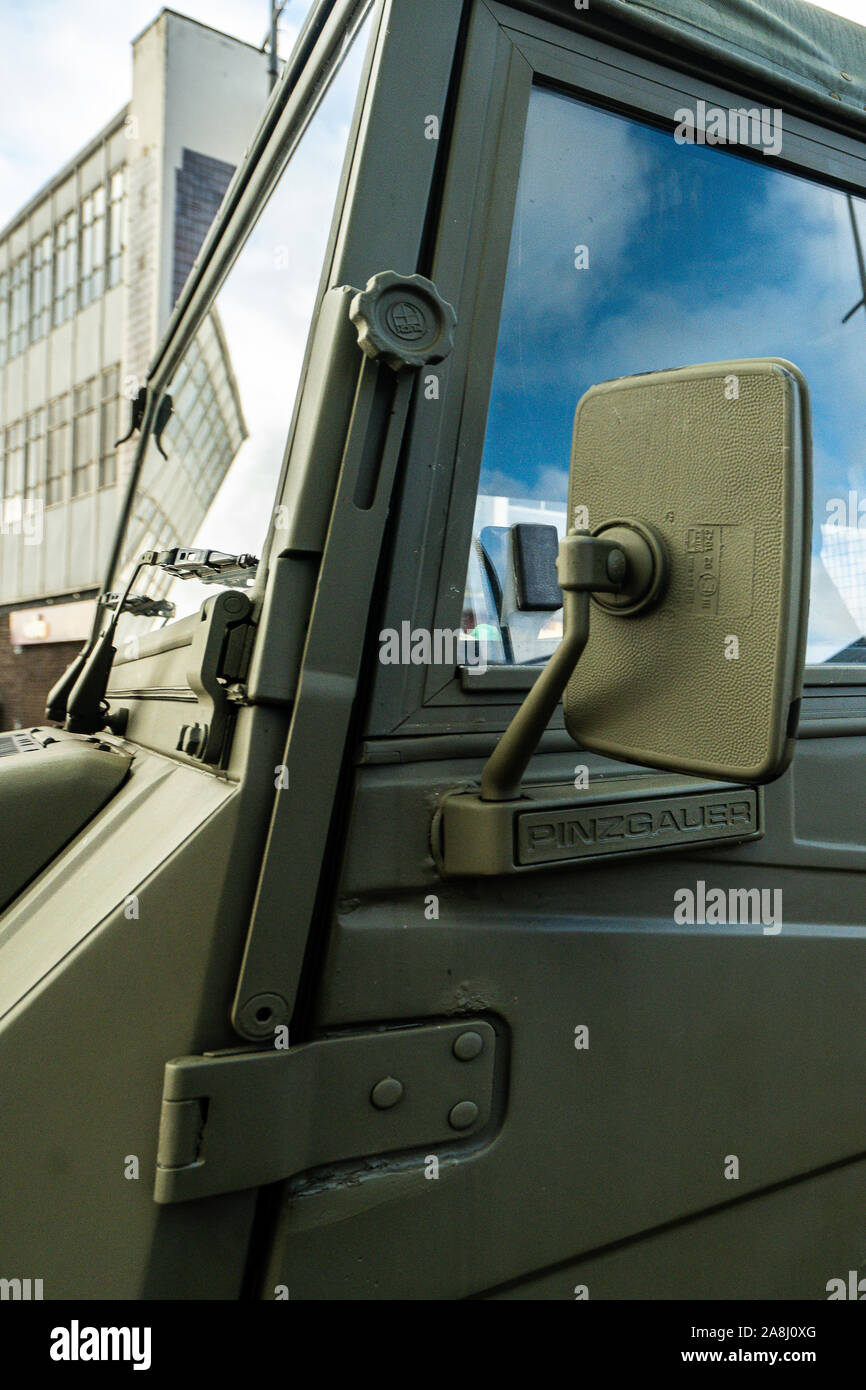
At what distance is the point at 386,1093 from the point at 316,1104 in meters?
0.08

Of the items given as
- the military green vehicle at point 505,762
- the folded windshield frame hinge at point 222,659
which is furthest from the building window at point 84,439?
the folded windshield frame hinge at point 222,659

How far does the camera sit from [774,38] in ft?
4.25

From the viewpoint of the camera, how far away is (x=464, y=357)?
1108 millimetres

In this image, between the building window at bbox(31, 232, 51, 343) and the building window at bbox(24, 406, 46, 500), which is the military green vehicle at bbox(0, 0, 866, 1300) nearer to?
the building window at bbox(24, 406, 46, 500)

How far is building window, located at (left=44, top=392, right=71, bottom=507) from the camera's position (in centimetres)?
1478

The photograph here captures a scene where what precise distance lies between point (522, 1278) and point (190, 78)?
14405 mm

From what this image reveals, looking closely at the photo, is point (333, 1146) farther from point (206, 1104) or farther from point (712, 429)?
point (712, 429)

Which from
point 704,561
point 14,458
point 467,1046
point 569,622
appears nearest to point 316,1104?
point 467,1046

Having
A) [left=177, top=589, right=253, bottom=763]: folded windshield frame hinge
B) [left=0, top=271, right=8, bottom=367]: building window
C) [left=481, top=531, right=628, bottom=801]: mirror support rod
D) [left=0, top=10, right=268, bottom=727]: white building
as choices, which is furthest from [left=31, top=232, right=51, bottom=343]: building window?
[left=481, top=531, right=628, bottom=801]: mirror support rod

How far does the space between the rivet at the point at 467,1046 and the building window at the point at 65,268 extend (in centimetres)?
1600

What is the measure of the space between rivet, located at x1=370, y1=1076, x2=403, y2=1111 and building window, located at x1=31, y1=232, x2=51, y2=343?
16.9 meters

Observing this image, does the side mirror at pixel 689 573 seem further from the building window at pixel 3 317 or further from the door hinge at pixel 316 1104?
the building window at pixel 3 317
